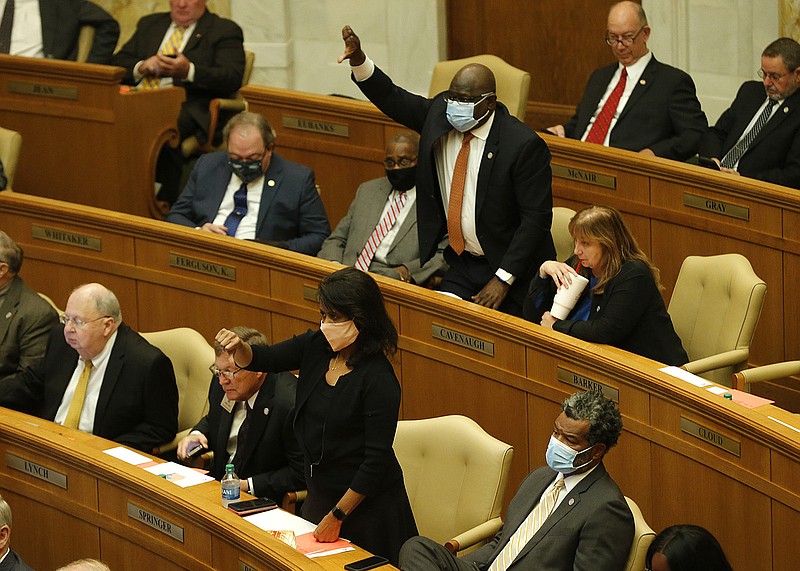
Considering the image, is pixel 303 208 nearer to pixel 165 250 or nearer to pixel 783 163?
pixel 165 250

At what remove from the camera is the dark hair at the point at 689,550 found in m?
3.20

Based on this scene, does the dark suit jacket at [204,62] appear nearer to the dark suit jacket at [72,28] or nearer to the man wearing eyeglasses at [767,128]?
the dark suit jacket at [72,28]

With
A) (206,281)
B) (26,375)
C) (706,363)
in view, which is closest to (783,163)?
(706,363)

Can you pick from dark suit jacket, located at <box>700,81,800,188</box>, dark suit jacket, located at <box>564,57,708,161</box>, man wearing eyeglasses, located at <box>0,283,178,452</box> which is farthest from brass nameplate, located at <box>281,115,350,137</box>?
man wearing eyeglasses, located at <box>0,283,178,452</box>

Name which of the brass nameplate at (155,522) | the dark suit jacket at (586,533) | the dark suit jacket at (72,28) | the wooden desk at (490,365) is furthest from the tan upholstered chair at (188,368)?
the dark suit jacket at (72,28)

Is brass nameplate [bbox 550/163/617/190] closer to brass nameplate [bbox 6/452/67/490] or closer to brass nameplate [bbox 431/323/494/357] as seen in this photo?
brass nameplate [bbox 431/323/494/357]

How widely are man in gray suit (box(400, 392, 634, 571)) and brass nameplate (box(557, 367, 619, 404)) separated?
19.9 inches

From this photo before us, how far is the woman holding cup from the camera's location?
13.5ft

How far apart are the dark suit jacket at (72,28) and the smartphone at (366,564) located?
444 cm

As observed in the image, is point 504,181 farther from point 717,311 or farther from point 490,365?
point 717,311

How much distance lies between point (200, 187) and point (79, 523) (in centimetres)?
194

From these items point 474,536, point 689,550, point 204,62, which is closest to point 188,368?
point 474,536

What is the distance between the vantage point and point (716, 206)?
505cm

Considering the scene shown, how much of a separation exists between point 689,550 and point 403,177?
248 centimetres
